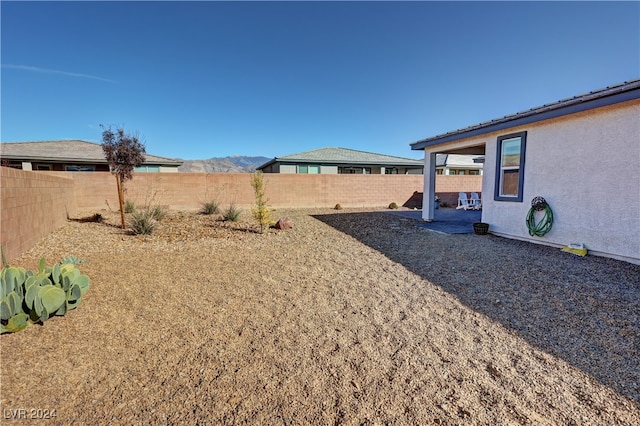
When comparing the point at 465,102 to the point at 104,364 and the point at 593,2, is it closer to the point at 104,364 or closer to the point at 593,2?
the point at 593,2

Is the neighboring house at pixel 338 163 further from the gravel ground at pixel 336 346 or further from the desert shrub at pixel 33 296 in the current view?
the desert shrub at pixel 33 296

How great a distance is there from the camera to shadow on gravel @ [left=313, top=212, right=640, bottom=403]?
2625 mm

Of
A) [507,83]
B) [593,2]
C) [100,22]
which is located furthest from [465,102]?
[100,22]

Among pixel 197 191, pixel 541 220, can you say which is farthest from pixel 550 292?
pixel 197 191

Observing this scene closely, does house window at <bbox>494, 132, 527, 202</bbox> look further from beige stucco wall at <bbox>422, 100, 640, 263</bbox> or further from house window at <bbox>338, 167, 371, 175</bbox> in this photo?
house window at <bbox>338, 167, 371, 175</bbox>

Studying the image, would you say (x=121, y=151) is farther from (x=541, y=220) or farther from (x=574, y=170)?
(x=574, y=170)

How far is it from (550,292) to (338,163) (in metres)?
20.7

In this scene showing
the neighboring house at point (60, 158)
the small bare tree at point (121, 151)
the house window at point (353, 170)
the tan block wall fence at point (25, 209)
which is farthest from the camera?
the house window at point (353, 170)

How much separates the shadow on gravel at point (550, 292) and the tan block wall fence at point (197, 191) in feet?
26.0

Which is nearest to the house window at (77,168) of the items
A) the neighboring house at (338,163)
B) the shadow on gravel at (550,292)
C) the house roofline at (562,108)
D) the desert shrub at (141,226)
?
the neighboring house at (338,163)

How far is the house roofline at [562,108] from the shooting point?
5031mm

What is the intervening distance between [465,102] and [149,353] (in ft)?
60.4

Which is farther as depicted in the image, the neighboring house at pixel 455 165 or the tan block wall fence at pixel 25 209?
the neighboring house at pixel 455 165

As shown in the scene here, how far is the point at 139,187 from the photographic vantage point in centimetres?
1434
